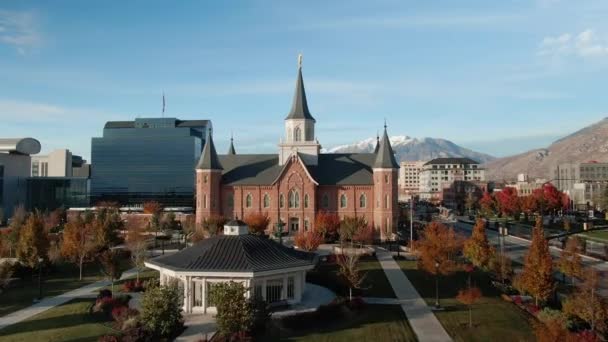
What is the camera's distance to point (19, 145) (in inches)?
4281

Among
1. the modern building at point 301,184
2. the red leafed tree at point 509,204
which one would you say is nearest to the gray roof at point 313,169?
the modern building at point 301,184

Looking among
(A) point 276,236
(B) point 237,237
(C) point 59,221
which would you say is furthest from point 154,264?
(C) point 59,221

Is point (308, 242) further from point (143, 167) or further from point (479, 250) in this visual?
point (143, 167)

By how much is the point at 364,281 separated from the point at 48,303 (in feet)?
72.0

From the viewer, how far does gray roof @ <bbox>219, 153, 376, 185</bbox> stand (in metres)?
70.8

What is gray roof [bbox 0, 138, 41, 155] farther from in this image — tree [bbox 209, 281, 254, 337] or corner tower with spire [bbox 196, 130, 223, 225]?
tree [bbox 209, 281, 254, 337]

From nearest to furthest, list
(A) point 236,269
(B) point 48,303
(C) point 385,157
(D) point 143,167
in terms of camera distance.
A: 1. (A) point 236,269
2. (B) point 48,303
3. (C) point 385,157
4. (D) point 143,167

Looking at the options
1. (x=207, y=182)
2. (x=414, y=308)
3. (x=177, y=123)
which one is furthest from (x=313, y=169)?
(x=177, y=123)

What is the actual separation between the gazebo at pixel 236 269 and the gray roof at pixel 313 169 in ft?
117

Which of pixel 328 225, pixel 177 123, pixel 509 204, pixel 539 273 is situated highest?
pixel 177 123

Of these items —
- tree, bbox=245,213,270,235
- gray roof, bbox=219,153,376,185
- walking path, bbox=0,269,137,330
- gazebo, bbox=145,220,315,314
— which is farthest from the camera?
gray roof, bbox=219,153,376,185

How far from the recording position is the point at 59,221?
85.0m

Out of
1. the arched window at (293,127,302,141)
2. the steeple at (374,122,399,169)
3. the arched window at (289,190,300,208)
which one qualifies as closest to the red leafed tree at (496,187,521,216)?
the steeple at (374,122,399,169)

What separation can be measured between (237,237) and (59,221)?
6040 cm
